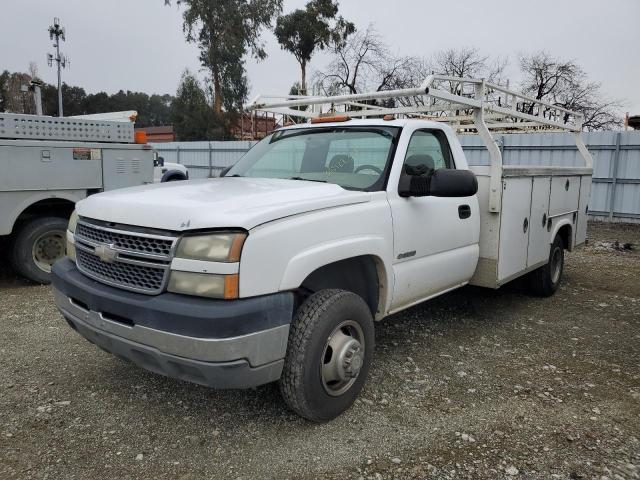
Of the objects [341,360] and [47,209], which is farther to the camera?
[47,209]

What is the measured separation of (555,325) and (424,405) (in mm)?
2407

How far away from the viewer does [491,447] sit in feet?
9.92

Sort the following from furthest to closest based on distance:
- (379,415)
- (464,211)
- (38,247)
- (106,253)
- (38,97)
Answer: (38,97) → (38,247) → (464,211) → (379,415) → (106,253)

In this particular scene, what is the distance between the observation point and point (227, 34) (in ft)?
110

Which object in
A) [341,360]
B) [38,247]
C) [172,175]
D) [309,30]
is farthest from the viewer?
[309,30]

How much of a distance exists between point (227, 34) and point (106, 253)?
33686 mm

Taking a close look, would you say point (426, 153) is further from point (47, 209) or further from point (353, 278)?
point (47, 209)

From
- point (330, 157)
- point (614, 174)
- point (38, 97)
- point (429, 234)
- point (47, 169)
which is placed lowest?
point (429, 234)

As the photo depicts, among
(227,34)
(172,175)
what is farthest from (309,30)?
(172,175)

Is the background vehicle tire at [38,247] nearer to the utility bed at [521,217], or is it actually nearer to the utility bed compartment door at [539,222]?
the utility bed at [521,217]

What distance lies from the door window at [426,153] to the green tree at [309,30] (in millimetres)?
27720

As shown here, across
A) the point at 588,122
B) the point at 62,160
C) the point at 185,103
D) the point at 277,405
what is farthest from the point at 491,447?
the point at 185,103

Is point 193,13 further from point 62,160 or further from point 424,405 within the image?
point 424,405

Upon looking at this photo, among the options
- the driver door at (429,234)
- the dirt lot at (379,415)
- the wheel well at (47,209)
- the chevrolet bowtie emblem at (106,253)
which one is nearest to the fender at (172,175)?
the wheel well at (47,209)
